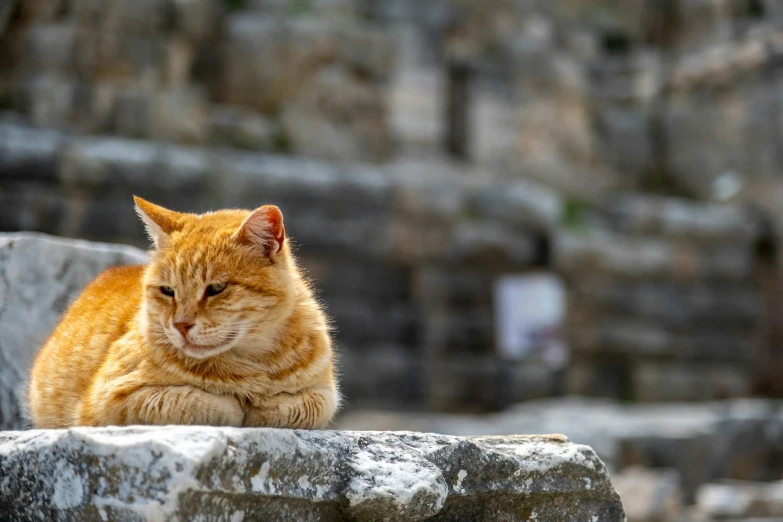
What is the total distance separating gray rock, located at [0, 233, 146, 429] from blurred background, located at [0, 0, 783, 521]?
5254mm

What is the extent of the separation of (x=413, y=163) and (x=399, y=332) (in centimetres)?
387

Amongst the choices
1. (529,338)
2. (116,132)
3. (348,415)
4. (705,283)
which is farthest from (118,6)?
(705,283)

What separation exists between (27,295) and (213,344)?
4.79 ft

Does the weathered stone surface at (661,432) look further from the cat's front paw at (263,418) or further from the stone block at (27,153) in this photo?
the cat's front paw at (263,418)

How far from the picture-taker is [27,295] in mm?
3672

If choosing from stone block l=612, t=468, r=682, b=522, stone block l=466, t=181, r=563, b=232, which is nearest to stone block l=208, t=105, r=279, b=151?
stone block l=466, t=181, r=563, b=232

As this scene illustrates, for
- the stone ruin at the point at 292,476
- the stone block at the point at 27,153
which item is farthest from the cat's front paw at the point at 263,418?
the stone block at the point at 27,153

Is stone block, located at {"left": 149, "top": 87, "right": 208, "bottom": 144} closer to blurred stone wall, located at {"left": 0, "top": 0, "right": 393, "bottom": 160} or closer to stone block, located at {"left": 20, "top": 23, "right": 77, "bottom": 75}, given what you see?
blurred stone wall, located at {"left": 0, "top": 0, "right": 393, "bottom": 160}

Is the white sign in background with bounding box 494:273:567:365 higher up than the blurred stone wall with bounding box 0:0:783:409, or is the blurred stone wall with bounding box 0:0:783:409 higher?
the blurred stone wall with bounding box 0:0:783:409

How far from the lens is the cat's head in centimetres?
257

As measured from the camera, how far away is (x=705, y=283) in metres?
15.1

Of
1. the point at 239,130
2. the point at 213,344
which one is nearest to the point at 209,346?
the point at 213,344

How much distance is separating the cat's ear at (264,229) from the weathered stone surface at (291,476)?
558 millimetres

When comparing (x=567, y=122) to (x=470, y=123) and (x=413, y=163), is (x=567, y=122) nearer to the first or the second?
(x=470, y=123)
